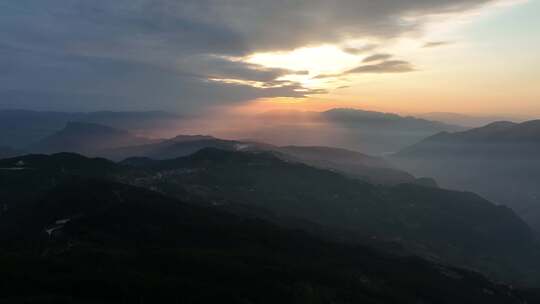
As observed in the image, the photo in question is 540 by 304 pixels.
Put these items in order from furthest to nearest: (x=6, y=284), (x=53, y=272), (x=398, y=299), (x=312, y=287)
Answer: (x=398, y=299) → (x=312, y=287) → (x=53, y=272) → (x=6, y=284)

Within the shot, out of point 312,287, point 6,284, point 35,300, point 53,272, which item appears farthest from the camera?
point 312,287

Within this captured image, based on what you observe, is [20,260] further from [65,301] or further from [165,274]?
[165,274]

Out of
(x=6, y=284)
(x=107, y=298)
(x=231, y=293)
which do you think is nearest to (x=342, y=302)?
(x=231, y=293)

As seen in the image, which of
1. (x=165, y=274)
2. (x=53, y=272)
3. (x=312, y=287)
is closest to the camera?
(x=53, y=272)

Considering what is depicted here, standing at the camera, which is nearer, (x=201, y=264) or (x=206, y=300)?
(x=206, y=300)

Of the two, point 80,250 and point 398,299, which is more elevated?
point 80,250

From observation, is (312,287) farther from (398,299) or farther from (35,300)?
(35,300)

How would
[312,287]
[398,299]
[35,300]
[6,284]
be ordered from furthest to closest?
[398,299] < [312,287] < [6,284] < [35,300]

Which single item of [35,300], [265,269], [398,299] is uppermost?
[35,300]

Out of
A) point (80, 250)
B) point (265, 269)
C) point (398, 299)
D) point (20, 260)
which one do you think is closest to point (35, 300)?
point (20, 260)
